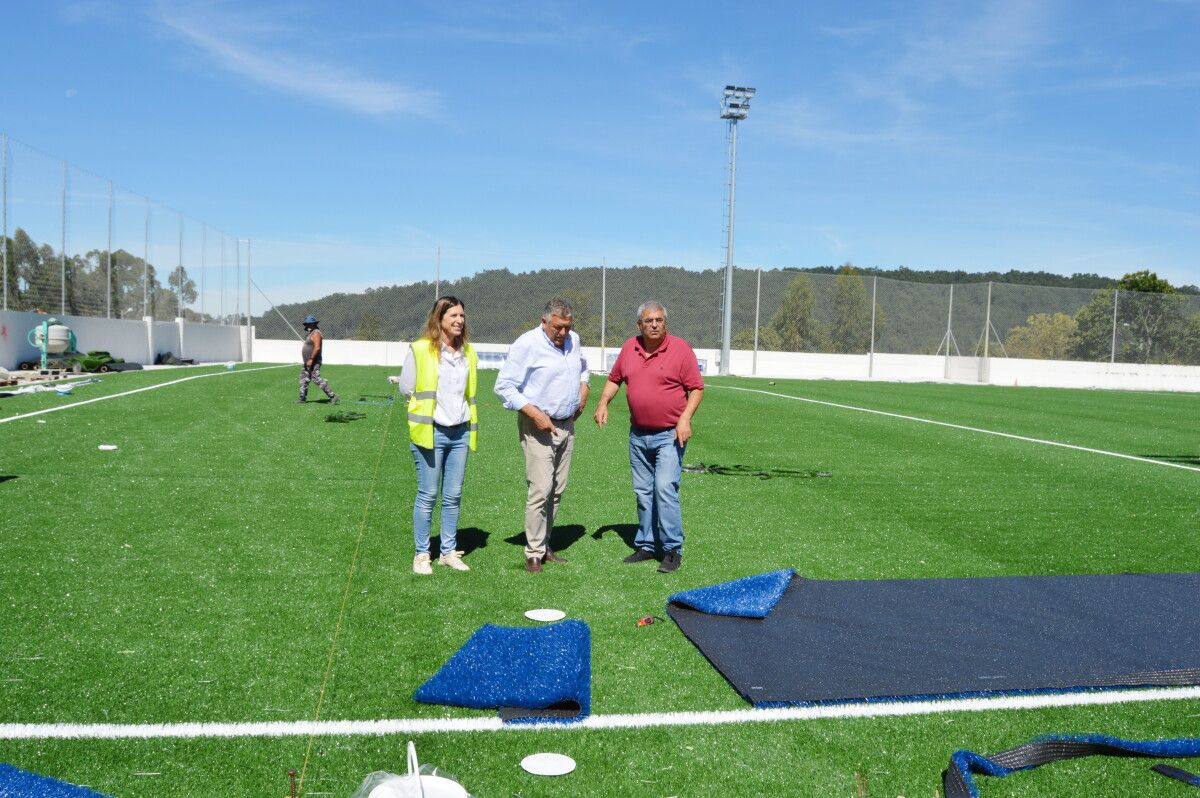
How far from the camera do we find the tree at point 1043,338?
43.9 metres

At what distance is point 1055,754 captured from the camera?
371cm

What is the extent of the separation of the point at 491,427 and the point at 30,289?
15.7 metres

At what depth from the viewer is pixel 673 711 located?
13.6ft

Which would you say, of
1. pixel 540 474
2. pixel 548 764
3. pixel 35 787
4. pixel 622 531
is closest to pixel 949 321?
pixel 622 531

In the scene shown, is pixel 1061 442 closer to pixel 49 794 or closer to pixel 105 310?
pixel 49 794

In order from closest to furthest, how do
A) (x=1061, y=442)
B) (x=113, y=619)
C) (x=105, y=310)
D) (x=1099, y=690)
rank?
(x=1099, y=690), (x=113, y=619), (x=1061, y=442), (x=105, y=310)

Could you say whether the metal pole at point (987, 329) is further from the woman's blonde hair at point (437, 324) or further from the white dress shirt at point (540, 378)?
the woman's blonde hair at point (437, 324)

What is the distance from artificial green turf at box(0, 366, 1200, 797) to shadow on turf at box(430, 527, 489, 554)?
40 millimetres

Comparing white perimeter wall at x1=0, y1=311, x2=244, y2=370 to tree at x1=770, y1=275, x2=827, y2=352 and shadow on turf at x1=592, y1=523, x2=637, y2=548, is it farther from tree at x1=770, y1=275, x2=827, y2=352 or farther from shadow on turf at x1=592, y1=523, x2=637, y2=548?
tree at x1=770, y1=275, x2=827, y2=352

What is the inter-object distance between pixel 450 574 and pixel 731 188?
129ft

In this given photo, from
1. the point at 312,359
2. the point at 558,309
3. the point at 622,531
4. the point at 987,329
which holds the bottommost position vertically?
the point at 622,531

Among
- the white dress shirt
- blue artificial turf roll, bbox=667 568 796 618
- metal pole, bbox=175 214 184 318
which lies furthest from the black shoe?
metal pole, bbox=175 214 184 318

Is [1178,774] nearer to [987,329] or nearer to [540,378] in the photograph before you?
[540,378]

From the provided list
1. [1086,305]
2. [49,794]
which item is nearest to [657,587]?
[49,794]
